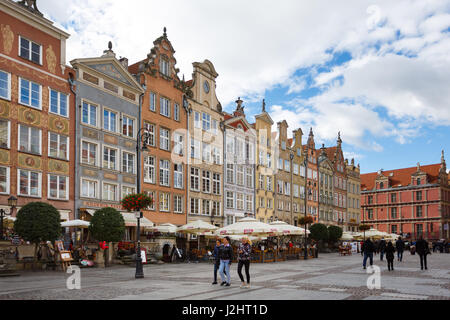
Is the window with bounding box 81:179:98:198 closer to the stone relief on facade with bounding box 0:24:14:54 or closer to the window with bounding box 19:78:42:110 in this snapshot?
the window with bounding box 19:78:42:110

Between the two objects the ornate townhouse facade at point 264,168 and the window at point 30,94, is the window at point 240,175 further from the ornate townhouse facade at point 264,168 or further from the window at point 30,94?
the window at point 30,94

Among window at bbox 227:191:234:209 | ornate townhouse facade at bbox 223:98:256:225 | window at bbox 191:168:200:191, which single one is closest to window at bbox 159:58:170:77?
window at bbox 191:168:200:191

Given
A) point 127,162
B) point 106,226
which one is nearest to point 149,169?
point 127,162

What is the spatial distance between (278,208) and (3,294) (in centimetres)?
4770

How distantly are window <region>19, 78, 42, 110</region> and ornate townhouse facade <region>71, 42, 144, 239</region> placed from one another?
307 cm

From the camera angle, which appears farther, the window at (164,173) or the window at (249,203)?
the window at (249,203)

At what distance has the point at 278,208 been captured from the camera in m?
61.2

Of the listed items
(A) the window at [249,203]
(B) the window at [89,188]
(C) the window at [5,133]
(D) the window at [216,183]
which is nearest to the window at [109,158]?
(B) the window at [89,188]

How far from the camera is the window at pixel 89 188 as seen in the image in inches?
1346

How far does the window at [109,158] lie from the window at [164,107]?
6.66 m

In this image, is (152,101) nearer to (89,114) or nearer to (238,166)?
(89,114)

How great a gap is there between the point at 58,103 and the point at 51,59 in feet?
9.09

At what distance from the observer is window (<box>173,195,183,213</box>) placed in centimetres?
4322
